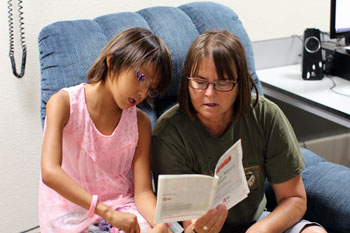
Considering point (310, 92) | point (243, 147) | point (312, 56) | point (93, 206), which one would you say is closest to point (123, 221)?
point (93, 206)

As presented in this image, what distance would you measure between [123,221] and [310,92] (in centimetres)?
109

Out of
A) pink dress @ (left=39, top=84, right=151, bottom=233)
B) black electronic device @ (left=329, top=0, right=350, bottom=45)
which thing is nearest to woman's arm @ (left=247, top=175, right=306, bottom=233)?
pink dress @ (left=39, top=84, right=151, bottom=233)

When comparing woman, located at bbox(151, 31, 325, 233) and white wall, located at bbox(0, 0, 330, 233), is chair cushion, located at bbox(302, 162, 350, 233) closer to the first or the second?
woman, located at bbox(151, 31, 325, 233)

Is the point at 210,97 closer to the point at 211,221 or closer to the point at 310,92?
the point at 211,221

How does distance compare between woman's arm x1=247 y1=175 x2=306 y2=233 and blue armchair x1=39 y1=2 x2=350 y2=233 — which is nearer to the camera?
woman's arm x1=247 y1=175 x2=306 y2=233

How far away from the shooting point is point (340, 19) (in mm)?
2104

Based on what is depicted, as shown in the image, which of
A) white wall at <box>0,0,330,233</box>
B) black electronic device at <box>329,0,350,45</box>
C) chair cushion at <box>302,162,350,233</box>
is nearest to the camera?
chair cushion at <box>302,162,350,233</box>

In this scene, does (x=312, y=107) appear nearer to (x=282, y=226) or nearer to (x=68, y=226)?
(x=282, y=226)

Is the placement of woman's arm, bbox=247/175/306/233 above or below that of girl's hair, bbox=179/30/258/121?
below

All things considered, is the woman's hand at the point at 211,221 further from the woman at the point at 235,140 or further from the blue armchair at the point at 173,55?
the blue armchair at the point at 173,55

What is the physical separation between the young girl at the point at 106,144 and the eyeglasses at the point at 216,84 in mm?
87

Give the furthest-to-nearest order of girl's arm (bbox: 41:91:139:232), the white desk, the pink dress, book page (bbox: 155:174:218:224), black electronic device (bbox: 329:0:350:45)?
black electronic device (bbox: 329:0:350:45)
the white desk
the pink dress
girl's arm (bbox: 41:91:139:232)
book page (bbox: 155:174:218:224)

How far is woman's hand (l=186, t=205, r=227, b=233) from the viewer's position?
1226 millimetres

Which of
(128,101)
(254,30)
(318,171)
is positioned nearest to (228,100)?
(128,101)
